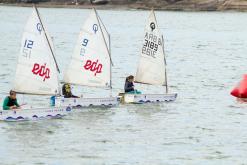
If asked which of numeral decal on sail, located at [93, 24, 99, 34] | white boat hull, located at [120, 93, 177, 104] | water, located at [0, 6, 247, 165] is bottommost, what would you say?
water, located at [0, 6, 247, 165]

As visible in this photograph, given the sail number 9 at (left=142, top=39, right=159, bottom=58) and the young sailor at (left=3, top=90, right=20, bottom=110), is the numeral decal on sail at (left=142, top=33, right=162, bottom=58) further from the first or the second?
the young sailor at (left=3, top=90, right=20, bottom=110)

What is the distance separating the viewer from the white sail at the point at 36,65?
46094mm

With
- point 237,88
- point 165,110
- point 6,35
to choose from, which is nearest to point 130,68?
point 237,88

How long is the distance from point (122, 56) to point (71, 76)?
1834 inches

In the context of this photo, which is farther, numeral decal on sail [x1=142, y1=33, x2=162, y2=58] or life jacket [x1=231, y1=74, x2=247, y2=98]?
life jacket [x1=231, y1=74, x2=247, y2=98]

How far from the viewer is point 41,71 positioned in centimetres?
4662

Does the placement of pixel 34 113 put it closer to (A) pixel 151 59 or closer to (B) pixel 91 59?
(B) pixel 91 59

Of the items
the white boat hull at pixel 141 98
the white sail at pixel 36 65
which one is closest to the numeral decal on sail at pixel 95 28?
the white boat hull at pixel 141 98

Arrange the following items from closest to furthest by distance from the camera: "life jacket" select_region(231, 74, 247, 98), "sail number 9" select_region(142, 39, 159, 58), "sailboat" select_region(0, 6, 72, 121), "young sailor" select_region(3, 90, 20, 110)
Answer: "young sailor" select_region(3, 90, 20, 110), "sailboat" select_region(0, 6, 72, 121), "sail number 9" select_region(142, 39, 159, 58), "life jacket" select_region(231, 74, 247, 98)

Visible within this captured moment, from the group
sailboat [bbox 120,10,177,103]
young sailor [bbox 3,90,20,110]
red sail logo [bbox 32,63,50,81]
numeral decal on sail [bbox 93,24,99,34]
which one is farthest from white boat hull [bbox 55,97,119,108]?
sailboat [bbox 120,10,177,103]

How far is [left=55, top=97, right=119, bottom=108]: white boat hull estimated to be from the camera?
157 feet

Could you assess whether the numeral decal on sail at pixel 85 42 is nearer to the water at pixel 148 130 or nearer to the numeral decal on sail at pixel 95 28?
the numeral decal on sail at pixel 95 28

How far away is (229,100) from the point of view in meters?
58.3

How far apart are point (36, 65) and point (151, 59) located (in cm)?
1147
